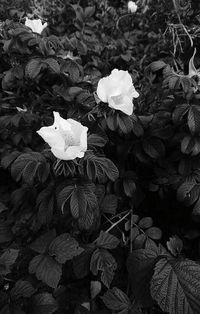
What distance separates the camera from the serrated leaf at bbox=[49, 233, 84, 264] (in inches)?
42.1

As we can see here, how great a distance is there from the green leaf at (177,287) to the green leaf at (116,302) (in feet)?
0.68

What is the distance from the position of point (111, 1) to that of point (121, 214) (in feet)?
7.92

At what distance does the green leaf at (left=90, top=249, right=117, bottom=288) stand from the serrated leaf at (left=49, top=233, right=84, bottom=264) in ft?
0.25

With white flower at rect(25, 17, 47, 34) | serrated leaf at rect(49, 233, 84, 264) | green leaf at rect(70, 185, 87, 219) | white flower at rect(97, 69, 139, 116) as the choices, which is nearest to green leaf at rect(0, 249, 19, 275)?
serrated leaf at rect(49, 233, 84, 264)

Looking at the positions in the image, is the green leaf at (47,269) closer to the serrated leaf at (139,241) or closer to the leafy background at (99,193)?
the leafy background at (99,193)

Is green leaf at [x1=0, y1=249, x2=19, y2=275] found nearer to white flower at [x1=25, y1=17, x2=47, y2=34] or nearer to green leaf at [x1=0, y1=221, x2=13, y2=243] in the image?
green leaf at [x1=0, y1=221, x2=13, y2=243]

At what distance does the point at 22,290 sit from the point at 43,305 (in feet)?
0.25

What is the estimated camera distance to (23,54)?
1653 mm

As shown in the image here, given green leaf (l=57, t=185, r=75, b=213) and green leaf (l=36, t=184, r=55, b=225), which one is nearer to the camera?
green leaf (l=57, t=185, r=75, b=213)

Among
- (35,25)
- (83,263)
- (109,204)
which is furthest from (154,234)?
(35,25)

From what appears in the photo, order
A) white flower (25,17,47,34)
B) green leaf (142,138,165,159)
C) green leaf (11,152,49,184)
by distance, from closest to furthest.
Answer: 1. green leaf (11,152,49,184)
2. green leaf (142,138,165,159)
3. white flower (25,17,47,34)

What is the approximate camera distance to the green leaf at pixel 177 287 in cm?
89

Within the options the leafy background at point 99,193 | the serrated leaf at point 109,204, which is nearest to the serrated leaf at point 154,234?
the leafy background at point 99,193

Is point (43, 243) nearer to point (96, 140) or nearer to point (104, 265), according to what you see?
point (104, 265)
